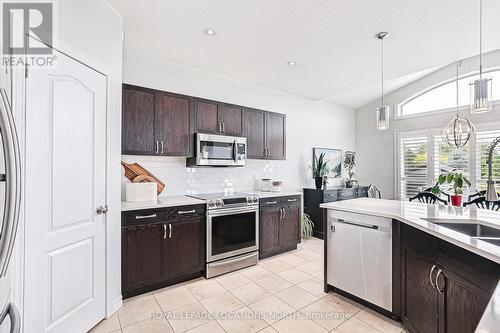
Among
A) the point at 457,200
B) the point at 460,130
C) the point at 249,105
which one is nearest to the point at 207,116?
the point at 249,105

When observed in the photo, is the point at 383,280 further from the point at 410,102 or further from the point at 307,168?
the point at 410,102

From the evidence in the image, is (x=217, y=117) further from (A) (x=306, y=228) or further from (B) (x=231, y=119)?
(A) (x=306, y=228)

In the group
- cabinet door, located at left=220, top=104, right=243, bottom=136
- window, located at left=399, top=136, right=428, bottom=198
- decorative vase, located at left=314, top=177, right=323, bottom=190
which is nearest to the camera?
cabinet door, located at left=220, top=104, right=243, bottom=136

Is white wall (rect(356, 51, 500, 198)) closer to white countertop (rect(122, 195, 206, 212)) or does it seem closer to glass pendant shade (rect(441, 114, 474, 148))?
glass pendant shade (rect(441, 114, 474, 148))

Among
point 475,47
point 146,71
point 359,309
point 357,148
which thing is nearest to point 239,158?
point 146,71

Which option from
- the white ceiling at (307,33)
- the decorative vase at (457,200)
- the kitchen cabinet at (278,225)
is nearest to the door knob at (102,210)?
the white ceiling at (307,33)

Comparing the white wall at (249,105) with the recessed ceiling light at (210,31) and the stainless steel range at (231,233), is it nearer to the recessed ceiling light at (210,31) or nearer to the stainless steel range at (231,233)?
the stainless steel range at (231,233)

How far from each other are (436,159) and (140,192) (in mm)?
5600

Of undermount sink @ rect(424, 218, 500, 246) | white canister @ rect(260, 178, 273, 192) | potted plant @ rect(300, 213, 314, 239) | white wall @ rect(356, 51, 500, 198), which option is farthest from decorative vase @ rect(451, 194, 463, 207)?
white wall @ rect(356, 51, 500, 198)

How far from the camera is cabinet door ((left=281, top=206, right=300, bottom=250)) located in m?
3.83

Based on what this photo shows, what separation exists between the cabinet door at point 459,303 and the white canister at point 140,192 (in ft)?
9.10

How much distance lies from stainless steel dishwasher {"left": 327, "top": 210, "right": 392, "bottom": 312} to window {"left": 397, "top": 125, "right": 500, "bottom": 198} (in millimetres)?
3675

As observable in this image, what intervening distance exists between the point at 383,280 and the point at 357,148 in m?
4.84

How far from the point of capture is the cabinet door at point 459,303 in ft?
4.05
